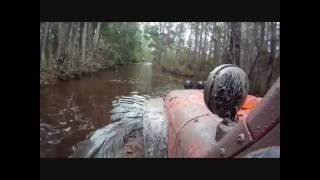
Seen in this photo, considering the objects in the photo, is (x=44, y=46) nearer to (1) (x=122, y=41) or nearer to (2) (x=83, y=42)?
(2) (x=83, y=42)

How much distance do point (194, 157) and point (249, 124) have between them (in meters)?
0.68

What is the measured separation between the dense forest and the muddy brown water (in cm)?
10

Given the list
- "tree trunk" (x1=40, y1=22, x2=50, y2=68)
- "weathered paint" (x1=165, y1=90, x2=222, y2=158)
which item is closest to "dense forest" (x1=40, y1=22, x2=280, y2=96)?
"tree trunk" (x1=40, y1=22, x2=50, y2=68)

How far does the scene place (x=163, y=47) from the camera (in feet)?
13.3

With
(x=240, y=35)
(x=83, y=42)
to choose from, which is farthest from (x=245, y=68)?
(x=83, y=42)

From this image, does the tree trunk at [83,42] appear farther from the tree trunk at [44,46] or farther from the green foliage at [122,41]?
the tree trunk at [44,46]

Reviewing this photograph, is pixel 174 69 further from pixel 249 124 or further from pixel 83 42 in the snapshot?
pixel 249 124

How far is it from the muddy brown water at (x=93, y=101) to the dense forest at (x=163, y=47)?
0.10m

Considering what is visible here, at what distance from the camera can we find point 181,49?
13.6 feet

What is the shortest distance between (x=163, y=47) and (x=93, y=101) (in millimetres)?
912

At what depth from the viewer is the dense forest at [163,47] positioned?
12.7ft

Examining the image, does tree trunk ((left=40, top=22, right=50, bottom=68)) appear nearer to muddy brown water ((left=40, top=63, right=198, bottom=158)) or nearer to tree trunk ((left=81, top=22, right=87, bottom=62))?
muddy brown water ((left=40, top=63, right=198, bottom=158))

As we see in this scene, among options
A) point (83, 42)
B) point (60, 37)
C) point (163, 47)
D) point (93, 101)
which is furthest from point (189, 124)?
point (60, 37)

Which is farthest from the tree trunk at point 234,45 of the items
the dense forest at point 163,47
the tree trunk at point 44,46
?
the tree trunk at point 44,46
